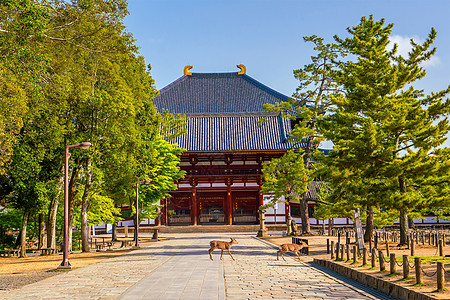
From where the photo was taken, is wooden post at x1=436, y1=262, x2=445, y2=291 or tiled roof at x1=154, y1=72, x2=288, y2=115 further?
tiled roof at x1=154, y1=72, x2=288, y2=115

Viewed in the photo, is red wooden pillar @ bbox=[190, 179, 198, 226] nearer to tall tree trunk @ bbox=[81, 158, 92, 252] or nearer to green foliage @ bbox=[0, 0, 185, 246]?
green foliage @ bbox=[0, 0, 185, 246]

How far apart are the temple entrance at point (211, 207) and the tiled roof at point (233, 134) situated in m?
5.35

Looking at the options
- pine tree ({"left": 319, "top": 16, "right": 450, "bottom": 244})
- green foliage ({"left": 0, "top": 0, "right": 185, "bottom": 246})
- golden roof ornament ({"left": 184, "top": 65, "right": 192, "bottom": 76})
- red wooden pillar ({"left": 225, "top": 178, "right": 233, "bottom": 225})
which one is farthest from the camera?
golden roof ornament ({"left": 184, "top": 65, "right": 192, "bottom": 76})

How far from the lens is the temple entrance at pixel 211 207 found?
48.4 metres

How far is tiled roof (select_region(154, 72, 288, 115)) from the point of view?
54.1 meters

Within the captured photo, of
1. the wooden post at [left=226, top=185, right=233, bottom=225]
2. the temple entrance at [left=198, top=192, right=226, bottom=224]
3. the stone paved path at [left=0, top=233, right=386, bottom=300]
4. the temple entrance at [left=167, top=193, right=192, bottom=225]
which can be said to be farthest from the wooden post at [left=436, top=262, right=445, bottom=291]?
the temple entrance at [left=167, top=193, right=192, bottom=225]

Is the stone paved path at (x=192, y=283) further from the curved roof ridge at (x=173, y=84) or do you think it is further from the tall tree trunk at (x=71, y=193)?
the curved roof ridge at (x=173, y=84)

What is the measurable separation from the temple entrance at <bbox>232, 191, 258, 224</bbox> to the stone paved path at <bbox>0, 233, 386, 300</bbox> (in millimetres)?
29972

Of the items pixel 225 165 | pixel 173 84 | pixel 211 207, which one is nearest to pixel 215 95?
pixel 173 84

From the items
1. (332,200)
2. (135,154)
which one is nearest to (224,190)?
(135,154)

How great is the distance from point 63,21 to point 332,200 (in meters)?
15.0

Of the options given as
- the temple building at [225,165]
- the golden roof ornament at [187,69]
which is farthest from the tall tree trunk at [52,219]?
the golden roof ornament at [187,69]

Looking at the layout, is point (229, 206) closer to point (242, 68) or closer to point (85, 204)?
point (242, 68)

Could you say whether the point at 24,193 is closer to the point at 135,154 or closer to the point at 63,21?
the point at 135,154
